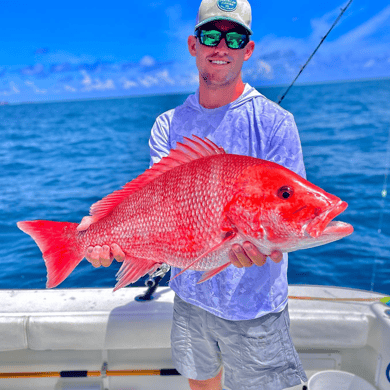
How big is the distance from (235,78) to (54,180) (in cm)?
1213

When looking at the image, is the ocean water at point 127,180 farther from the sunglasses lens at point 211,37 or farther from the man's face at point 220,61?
the sunglasses lens at point 211,37

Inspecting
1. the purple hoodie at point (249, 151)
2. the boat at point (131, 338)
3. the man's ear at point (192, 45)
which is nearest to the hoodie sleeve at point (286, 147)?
the purple hoodie at point (249, 151)

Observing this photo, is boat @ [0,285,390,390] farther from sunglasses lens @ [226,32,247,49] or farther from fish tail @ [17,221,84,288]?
sunglasses lens @ [226,32,247,49]

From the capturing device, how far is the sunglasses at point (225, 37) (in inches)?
73.4

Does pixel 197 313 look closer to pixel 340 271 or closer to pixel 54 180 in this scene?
pixel 340 271

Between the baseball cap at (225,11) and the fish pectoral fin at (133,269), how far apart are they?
123cm

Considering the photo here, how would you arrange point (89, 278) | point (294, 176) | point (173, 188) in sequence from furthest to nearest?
1. point (89, 278)
2. point (173, 188)
3. point (294, 176)

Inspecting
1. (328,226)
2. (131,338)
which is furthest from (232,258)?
(131,338)

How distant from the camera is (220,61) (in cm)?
189

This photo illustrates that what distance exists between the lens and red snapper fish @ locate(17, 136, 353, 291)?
1397mm

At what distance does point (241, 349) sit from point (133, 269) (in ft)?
2.45

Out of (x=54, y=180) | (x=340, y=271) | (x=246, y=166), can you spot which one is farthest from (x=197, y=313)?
(x=54, y=180)

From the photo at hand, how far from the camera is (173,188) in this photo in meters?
1.60

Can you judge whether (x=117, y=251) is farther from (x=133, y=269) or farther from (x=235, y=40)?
(x=235, y=40)
